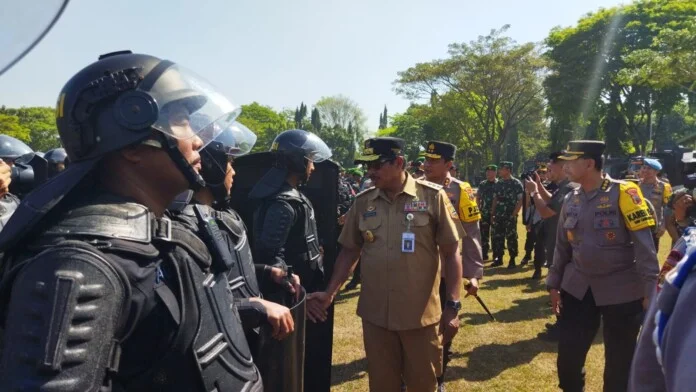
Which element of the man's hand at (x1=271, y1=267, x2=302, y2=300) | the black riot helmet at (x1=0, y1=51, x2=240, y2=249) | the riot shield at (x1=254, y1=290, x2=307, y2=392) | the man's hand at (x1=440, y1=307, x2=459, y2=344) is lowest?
the man's hand at (x1=440, y1=307, x2=459, y2=344)

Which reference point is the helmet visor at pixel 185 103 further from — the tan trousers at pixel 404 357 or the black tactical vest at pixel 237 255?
the tan trousers at pixel 404 357

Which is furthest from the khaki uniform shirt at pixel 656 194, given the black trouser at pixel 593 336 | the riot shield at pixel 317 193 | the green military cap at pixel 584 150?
the riot shield at pixel 317 193

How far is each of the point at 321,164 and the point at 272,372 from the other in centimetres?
317

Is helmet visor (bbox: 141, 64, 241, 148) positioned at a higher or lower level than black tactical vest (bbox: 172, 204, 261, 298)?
higher

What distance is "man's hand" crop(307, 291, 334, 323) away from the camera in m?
Result: 3.35

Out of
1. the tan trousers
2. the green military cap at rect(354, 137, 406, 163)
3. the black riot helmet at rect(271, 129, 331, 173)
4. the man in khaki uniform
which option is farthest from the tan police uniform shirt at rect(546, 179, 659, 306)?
the black riot helmet at rect(271, 129, 331, 173)

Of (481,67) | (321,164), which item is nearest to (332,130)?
(481,67)

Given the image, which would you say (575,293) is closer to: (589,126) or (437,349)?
(437,349)

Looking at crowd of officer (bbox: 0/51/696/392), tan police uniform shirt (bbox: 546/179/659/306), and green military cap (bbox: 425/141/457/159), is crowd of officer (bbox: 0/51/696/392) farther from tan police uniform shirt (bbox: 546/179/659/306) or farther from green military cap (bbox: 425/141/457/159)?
green military cap (bbox: 425/141/457/159)

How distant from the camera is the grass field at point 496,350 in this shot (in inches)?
185

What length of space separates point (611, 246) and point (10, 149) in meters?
6.63

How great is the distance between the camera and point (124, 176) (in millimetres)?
1398

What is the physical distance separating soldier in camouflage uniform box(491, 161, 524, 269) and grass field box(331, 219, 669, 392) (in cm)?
232

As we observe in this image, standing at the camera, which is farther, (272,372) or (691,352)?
(272,372)
